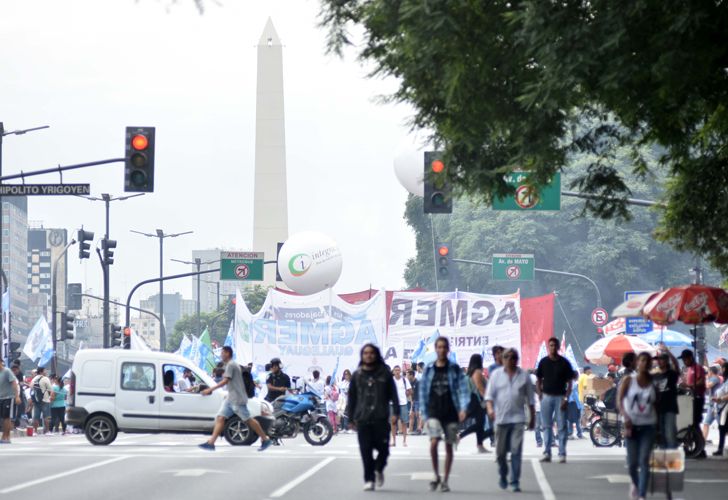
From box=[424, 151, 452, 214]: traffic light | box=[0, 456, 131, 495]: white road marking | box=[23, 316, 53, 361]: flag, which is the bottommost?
box=[0, 456, 131, 495]: white road marking

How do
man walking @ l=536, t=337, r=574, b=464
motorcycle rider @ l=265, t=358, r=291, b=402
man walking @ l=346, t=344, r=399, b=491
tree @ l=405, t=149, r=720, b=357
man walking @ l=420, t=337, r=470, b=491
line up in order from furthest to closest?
tree @ l=405, t=149, r=720, b=357
motorcycle rider @ l=265, t=358, r=291, b=402
man walking @ l=536, t=337, r=574, b=464
man walking @ l=346, t=344, r=399, b=491
man walking @ l=420, t=337, r=470, b=491

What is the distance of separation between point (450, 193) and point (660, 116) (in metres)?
2.78

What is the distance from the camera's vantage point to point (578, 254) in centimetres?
9900

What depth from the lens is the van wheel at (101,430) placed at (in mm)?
31000

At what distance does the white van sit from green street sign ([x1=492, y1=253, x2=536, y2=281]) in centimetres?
3327

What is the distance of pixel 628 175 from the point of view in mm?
103312

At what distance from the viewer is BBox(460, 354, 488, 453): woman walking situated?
26.9 m

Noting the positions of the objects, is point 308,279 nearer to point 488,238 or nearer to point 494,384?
point 494,384

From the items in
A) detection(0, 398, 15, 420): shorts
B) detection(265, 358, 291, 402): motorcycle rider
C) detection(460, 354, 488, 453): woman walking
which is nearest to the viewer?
detection(460, 354, 488, 453): woman walking

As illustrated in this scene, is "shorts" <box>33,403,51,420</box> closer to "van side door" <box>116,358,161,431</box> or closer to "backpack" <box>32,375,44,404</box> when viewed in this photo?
"backpack" <box>32,375,44,404</box>

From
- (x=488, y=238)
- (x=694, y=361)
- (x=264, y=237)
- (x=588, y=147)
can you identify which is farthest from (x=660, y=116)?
(x=264, y=237)

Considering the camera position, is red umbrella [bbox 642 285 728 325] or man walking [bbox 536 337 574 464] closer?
man walking [bbox 536 337 574 464]

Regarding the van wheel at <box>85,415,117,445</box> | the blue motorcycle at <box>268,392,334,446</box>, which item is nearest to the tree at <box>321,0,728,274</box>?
the blue motorcycle at <box>268,392,334,446</box>

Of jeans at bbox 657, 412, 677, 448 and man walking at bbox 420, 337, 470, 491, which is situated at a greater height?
man walking at bbox 420, 337, 470, 491
